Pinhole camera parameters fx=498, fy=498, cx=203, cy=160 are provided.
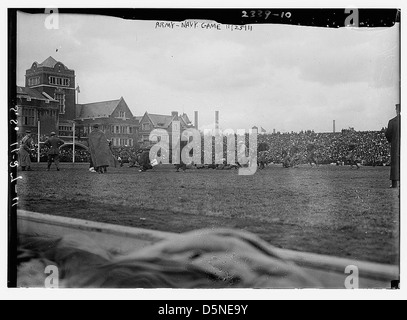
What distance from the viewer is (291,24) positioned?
167 inches

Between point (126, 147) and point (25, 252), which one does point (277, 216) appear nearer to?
point (126, 147)

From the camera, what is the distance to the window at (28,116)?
14.4 feet

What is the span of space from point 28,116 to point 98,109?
614mm

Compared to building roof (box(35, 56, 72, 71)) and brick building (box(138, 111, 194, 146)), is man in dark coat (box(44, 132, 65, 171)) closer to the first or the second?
building roof (box(35, 56, 72, 71))

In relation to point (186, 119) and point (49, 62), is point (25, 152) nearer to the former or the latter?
point (49, 62)

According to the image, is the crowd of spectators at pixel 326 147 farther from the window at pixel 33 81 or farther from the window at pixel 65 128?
the window at pixel 33 81

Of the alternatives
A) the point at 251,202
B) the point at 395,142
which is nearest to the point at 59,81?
the point at 251,202

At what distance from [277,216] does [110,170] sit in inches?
61.4

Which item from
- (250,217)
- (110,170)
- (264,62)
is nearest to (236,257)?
(250,217)

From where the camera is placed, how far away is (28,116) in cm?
438

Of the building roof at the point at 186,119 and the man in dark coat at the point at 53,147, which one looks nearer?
the building roof at the point at 186,119

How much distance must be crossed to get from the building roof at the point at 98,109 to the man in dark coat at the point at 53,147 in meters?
0.30

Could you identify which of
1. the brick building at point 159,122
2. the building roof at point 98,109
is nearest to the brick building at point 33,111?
the building roof at point 98,109
